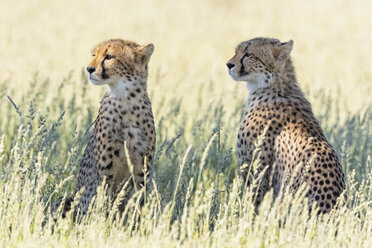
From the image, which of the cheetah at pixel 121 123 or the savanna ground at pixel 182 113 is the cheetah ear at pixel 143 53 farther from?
the savanna ground at pixel 182 113

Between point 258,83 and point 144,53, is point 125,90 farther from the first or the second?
point 258,83

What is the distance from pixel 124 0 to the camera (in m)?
14.1

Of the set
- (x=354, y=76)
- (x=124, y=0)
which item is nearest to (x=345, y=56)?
(x=354, y=76)

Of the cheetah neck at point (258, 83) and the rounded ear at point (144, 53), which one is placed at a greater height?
the rounded ear at point (144, 53)

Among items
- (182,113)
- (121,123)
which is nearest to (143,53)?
(121,123)

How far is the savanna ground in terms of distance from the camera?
3.32 meters

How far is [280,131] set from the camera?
424 cm

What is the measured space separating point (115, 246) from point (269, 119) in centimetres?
147

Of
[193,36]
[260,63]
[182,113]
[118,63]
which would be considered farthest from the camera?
[193,36]

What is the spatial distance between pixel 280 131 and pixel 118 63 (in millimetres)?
972

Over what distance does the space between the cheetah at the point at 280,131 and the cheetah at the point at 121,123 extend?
57cm

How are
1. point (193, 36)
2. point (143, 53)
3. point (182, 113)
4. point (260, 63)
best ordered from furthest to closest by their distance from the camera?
point (193, 36)
point (182, 113)
point (260, 63)
point (143, 53)

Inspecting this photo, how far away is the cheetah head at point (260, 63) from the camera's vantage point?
175 inches

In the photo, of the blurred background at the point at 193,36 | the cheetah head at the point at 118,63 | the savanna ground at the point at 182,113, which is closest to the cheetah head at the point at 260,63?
the savanna ground at the point at 182,113
